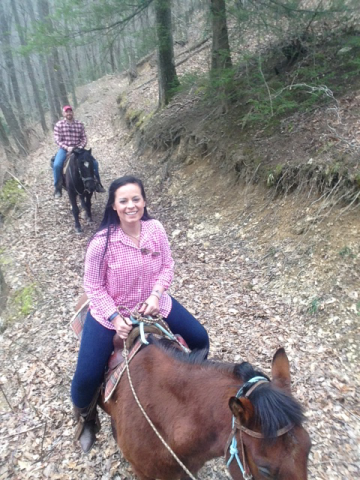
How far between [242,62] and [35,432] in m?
8.00

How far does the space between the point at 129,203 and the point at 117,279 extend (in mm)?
648

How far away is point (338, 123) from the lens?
6516 mm

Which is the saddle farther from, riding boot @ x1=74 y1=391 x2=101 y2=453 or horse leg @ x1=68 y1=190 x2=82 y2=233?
horse leg @ x1=68 y1=190 x2=82 y2=233

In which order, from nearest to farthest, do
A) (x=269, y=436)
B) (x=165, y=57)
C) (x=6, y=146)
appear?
(x=269, y=436)
(x=165, y=57)
(x=6, y=146)

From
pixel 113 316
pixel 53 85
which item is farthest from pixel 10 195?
pixel 53 85

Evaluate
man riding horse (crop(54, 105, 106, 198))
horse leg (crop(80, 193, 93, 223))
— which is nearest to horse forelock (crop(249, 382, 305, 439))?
horse leg (crop(80, 193, 93, 223))

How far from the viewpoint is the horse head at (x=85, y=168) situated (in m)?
8.73

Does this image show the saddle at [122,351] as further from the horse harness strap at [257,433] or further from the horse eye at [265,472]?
the horse eye at [265,472]

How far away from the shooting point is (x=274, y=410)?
5.73 feet

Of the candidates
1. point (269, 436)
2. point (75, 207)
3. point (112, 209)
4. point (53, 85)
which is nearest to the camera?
point (269, 436)

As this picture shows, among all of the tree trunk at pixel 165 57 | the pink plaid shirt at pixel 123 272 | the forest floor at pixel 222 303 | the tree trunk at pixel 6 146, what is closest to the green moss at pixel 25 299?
the forest floor at pixel 222 303

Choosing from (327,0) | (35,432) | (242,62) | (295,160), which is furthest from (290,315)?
(327,0)

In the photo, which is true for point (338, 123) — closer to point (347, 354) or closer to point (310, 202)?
point (310, 202)

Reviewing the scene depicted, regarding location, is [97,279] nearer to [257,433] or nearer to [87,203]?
[257,433]
